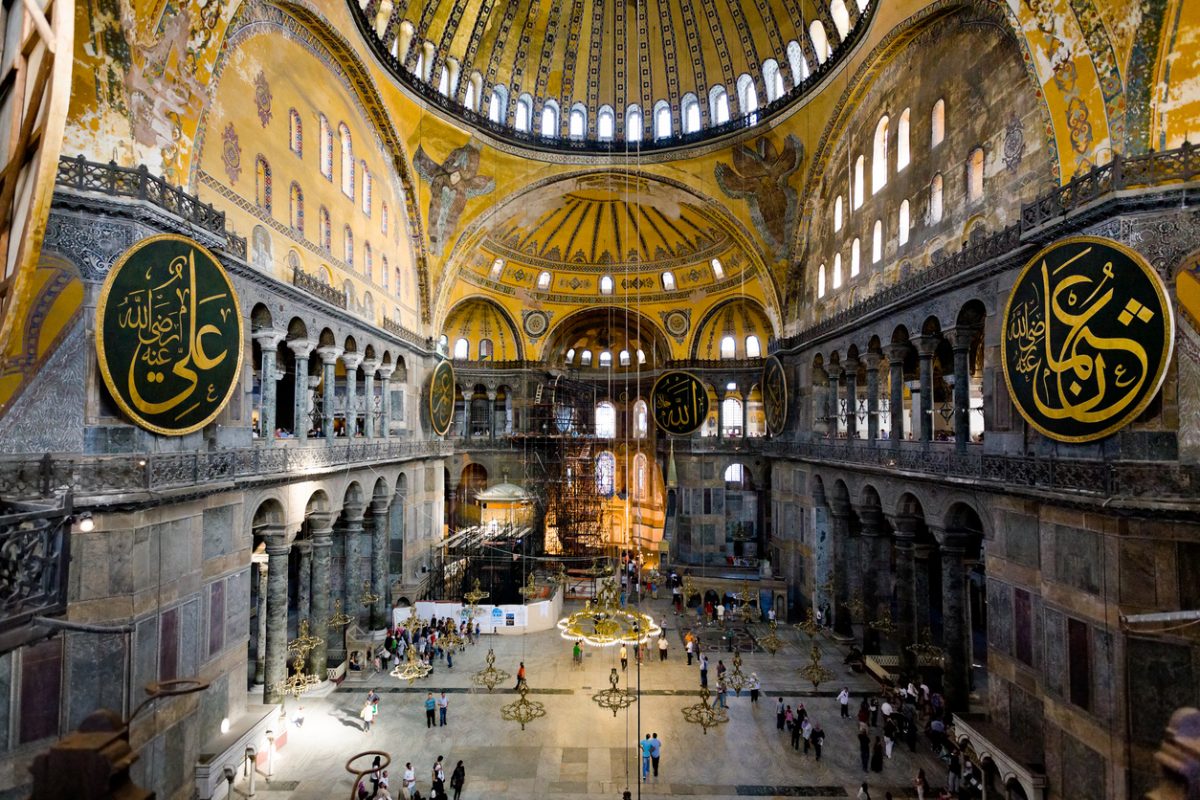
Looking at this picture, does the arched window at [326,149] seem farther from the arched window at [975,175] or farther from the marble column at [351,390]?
the arched window at [975,175]

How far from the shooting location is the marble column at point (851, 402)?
53.8 ft

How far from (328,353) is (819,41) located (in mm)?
15245

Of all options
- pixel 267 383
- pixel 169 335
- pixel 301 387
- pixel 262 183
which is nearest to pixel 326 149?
pixel 262 183

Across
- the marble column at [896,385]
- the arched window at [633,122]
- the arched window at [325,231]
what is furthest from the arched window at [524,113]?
the marble column at [896,385]

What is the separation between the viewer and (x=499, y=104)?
2064cm

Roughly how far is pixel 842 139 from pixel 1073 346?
11355 millimetres

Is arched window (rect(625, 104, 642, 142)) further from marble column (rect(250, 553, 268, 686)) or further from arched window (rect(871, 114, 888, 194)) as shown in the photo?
marble column (rect(250, 553, 268, 686))

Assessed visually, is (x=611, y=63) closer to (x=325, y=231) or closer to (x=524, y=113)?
(x=524, y=113)

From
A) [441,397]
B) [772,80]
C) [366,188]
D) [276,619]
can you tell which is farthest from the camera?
[441,397]

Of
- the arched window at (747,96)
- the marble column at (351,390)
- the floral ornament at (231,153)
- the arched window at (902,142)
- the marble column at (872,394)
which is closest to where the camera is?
the floral ornament at (231,153)

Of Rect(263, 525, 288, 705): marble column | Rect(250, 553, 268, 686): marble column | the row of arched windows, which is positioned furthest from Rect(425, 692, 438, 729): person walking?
the row of arched windows

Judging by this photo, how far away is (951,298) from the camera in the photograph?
11789mm

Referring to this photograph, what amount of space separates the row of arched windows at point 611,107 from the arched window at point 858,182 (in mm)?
2921

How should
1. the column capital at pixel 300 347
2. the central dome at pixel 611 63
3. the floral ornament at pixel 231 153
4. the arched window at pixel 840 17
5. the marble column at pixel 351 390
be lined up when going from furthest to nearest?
1. the central dome at pixel 611 63
2. the arched window at pixel 840 17
3. the marble column at pixel 351 390
4. the column capital at pixel 300 347
5. the floral ornament at pixel 231 153
